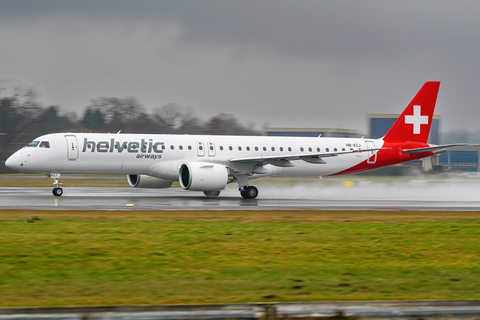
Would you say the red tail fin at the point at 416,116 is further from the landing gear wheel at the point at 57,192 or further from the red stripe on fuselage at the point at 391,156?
the landing gear wheel at the point at 57,192

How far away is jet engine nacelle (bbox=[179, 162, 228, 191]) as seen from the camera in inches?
987

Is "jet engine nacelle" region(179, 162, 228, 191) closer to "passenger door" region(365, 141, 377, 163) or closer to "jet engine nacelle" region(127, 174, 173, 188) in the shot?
"jet engine nacelle" region(127, 174, 173, 188)

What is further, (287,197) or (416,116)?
(416,116)

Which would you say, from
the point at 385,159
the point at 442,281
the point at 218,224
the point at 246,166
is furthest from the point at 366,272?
the point at 385,159

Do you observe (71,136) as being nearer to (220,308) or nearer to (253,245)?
(253,245)

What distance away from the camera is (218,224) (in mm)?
15086

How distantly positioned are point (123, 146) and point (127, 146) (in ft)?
0.64

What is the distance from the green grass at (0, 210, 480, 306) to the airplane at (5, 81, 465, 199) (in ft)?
31.3

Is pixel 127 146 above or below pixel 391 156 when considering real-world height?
above

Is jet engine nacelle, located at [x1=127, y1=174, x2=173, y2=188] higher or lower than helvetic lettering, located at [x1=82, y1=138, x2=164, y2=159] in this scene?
lower

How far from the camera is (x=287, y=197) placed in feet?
94.7

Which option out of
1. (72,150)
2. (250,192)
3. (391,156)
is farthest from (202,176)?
(391,156)

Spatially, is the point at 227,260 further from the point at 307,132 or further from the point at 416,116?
the point at 307,132

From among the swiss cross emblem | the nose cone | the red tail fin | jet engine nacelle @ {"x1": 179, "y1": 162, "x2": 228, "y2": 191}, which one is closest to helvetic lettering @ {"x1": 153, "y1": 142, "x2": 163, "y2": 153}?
jet engine nacelle @ {"x1": 179, "y1": 162, "x2": 228, "y2": 191}
